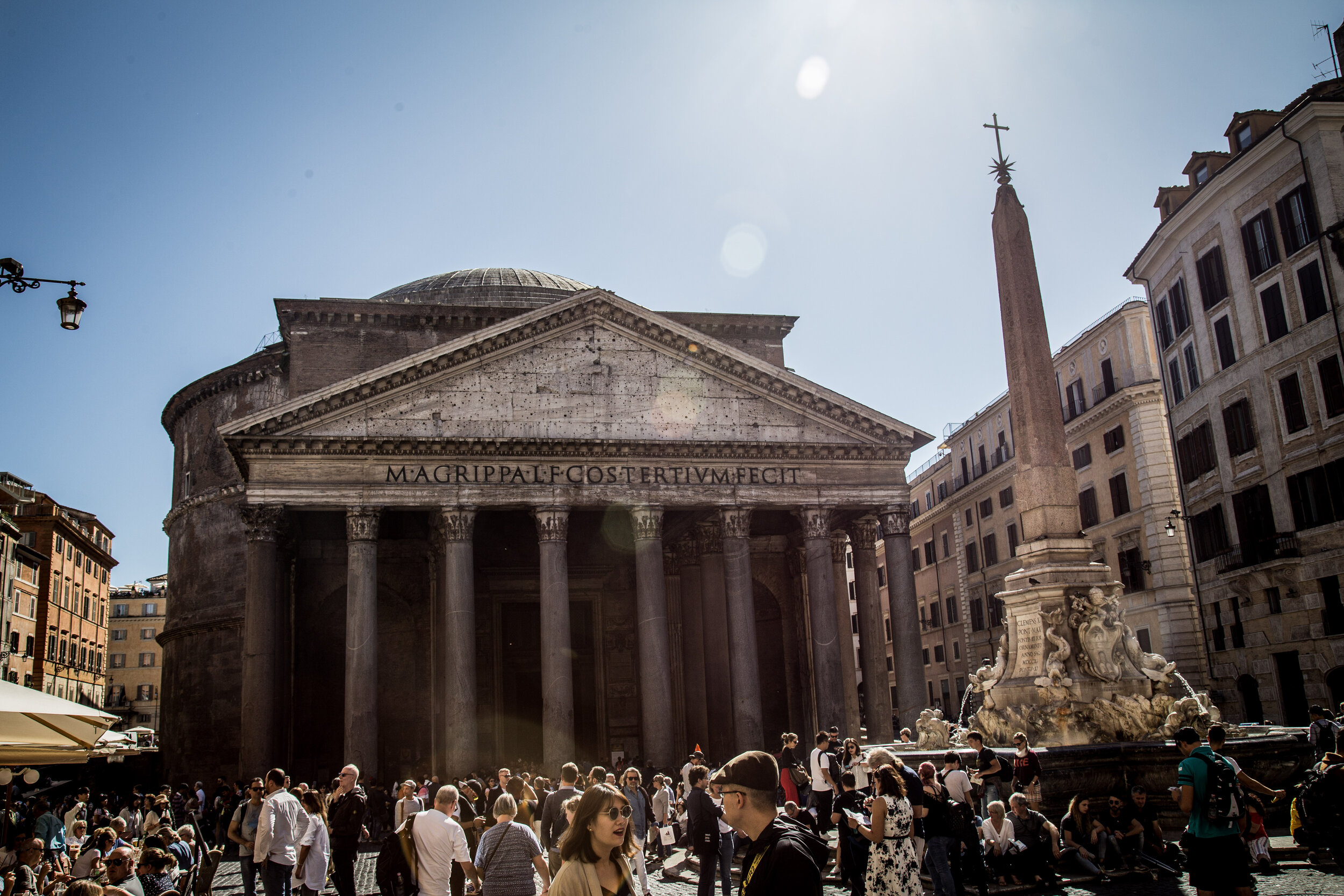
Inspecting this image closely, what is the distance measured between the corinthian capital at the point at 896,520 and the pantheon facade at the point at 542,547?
0.21 feet

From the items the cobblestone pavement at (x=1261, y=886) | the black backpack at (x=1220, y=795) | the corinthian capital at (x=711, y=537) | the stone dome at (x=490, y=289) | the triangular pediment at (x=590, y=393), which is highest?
the stone dome at (x=490, y=289)

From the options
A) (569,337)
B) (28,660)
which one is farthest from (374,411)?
(28,660)

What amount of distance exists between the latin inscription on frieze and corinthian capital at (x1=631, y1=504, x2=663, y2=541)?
556 millimetres

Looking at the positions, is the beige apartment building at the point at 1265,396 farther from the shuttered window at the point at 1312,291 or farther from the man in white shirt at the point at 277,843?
the man in white shirt at the point at 277,843

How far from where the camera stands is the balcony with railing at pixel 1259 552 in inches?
885

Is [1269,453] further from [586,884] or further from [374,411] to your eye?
[586,884]

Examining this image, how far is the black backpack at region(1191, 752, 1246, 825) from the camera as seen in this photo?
5996mm

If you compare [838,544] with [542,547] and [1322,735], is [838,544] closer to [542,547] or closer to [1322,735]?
[542,547]

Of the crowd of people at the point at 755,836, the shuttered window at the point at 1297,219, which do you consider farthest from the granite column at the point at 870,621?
the crowd of people at the point at 755,836

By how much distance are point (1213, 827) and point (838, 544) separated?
2215 cm

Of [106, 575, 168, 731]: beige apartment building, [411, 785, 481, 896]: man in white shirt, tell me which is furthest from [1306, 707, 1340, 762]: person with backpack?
[106, 575, 168, 731]: beige apartment building

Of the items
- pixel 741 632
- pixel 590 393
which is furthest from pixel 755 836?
pixel 590 393

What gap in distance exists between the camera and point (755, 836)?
12.6ft

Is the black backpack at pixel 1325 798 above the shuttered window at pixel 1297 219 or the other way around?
the other way around
